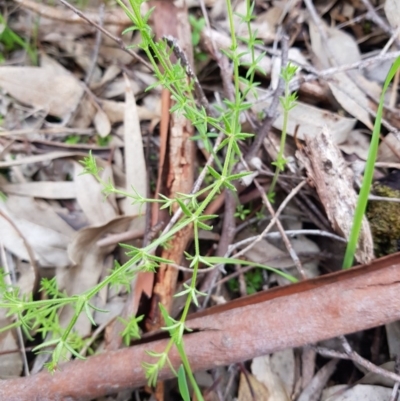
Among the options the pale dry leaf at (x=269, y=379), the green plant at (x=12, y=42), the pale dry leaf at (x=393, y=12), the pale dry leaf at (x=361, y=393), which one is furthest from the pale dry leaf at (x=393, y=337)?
the green plant at (x=12, y=42)

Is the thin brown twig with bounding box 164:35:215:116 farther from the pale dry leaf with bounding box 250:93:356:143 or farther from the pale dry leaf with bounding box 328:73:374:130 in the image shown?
the pale dry leaf with bounding box 328:73:374:130

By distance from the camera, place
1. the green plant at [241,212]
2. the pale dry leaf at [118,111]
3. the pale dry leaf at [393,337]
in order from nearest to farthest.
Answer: the pale dry leaf at [393,337] → the green plant at [241,212] → the pale dry leaf at [118,111]

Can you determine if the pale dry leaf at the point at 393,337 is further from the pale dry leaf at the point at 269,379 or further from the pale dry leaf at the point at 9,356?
the pale dry leaf at the point at 9,356

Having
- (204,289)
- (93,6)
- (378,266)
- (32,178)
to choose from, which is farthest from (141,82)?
(378,266)

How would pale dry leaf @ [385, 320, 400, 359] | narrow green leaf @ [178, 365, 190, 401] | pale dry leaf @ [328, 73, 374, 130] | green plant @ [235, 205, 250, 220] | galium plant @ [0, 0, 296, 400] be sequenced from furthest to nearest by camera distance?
pale dry leaf @ [328, 73, 374, 130]
green plant @ [235, 205, 250, 220]
pale dry leaf @ [385, 320, 400, 359]
narrow green leaf @ [178, 365, 190, 401]
galium plant @ [0, 0, 296, 400]

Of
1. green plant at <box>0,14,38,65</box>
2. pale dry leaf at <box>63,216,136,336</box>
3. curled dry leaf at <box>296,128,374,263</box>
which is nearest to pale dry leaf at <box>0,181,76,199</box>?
pale dry leaf at <box>63,216,136,336</box>

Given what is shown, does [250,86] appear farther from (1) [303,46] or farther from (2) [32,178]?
(2) [32,178]
